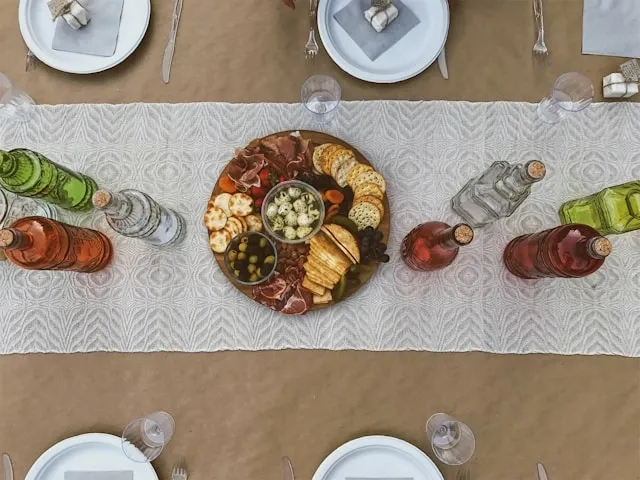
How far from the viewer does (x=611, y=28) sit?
3.59ft

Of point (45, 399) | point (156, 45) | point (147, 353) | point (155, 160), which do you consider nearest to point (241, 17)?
point (156, 45)

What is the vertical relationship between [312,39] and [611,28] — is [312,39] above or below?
below

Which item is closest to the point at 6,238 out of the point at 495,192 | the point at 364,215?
the point at 364,215

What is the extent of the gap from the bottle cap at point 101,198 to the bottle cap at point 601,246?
29.3 inches

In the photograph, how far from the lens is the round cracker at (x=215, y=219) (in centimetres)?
99

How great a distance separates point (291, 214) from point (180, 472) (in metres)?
0.52

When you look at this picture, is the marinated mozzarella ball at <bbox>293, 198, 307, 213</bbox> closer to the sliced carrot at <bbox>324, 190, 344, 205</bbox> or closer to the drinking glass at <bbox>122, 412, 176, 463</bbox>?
the sliced carrot at <bbox>324, 190, 344, 205</bbox>

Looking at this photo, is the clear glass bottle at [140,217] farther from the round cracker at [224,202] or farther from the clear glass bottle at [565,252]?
the clear glass bottle at [565,252]

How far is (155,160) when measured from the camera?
41.7 inches

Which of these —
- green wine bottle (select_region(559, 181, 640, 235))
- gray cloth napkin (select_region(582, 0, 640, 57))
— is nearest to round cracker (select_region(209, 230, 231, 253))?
green wine bottle (select_region(559, 181, 640, 235))

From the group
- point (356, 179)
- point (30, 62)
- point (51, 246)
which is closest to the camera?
point (51, 246)

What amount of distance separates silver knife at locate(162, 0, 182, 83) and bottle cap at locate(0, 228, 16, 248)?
18.3 inches

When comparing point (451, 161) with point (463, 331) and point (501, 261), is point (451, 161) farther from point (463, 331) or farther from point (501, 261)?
point (463, 331)

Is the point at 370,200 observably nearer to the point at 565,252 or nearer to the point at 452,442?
the point at 565,252
